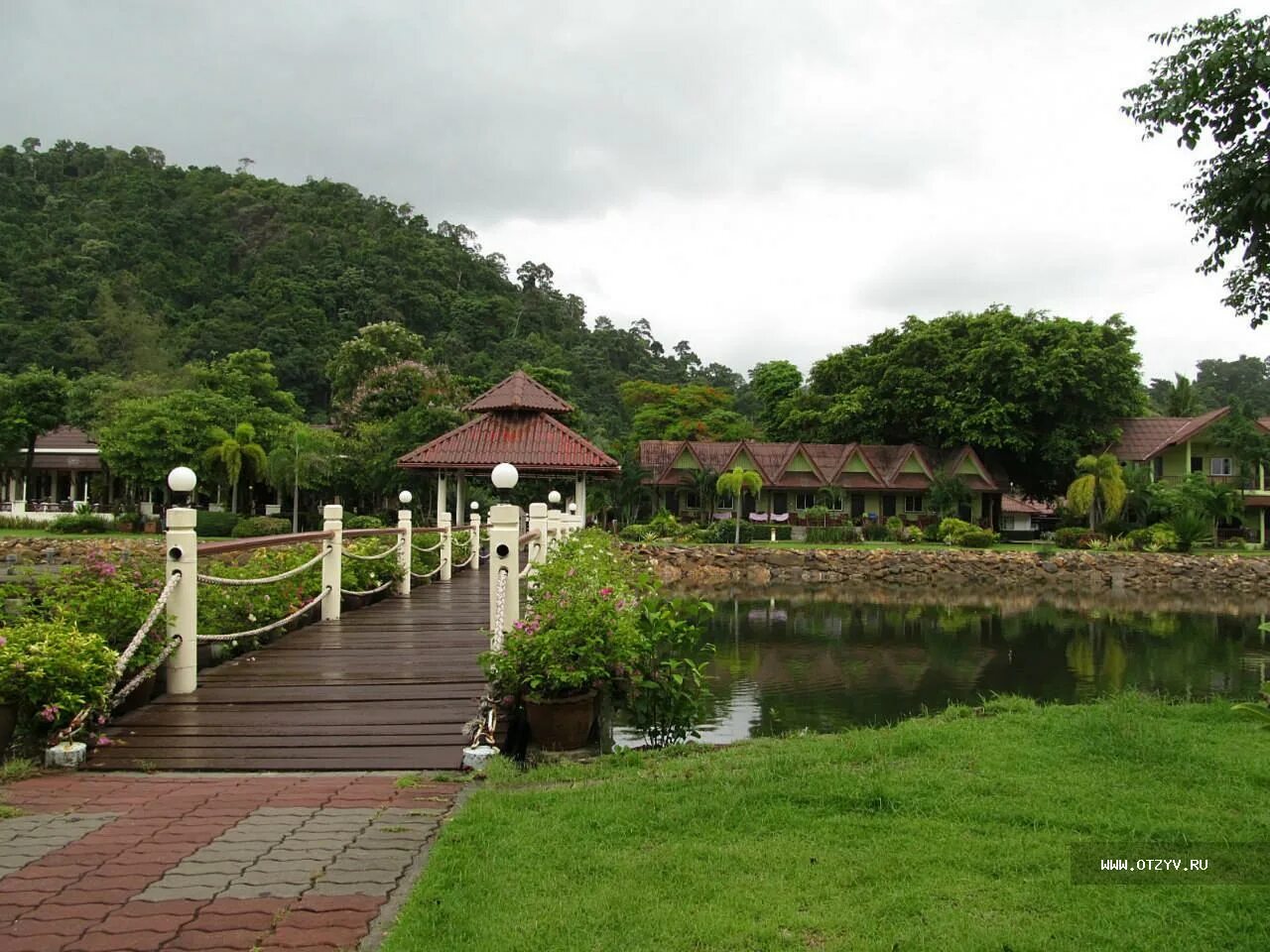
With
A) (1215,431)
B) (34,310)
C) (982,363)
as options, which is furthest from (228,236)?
(1215,431)

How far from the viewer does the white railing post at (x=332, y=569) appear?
10.5 metres

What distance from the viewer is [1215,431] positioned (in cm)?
3850

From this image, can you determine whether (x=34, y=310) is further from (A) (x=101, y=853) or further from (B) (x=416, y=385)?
(A) (x=101, y=853)

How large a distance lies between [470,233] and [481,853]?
79.6m

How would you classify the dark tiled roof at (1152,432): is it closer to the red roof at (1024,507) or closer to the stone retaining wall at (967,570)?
the red roof at (1024,507)

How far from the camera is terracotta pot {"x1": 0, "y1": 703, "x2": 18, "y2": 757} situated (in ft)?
16.8

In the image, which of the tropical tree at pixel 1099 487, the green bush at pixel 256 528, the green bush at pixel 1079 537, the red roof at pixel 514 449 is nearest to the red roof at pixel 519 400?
the red roof at pixel 514 449

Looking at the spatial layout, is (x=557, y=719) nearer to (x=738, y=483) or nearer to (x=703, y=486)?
(x=738, y=483)

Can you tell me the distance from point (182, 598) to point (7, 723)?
5.02 ft

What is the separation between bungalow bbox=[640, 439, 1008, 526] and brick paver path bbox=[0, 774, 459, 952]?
1380 inches

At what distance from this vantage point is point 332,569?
1055 cm

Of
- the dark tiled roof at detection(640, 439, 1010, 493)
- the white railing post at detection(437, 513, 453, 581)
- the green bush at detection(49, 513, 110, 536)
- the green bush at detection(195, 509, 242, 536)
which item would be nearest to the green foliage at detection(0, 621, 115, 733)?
the white railing post at detection(437, 513, 453, 581)

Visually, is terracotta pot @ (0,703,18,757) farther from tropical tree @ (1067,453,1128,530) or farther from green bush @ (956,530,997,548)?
tropical tree @ (1067,453,1128,530)

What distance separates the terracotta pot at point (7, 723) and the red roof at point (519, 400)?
18.8 meters
